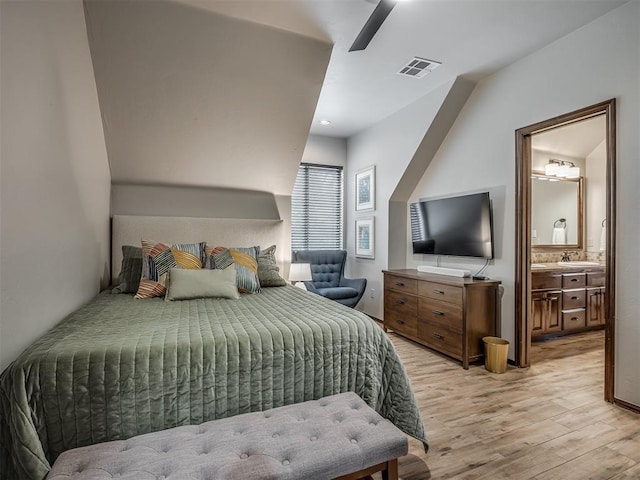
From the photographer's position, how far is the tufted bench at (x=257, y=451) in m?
1.07

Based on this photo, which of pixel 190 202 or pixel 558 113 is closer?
pixel 558 113

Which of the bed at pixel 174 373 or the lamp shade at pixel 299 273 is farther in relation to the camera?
the lamp shade at pixel 299 273

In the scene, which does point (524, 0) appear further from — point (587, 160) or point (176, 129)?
point (587, 160)

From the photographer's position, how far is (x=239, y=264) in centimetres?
294

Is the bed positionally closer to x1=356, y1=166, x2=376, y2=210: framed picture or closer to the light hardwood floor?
the light hardwood floor

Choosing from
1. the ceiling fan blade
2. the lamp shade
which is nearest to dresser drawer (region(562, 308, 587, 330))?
the lamp shade

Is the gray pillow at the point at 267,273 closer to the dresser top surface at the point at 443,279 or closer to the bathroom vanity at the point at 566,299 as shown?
the dresser top surface at the point at 443,279

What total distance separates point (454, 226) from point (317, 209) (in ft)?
7.28

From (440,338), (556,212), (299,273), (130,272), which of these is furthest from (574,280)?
(130,272)

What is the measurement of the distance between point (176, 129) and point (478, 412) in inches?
128

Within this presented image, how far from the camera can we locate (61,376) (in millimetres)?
1271

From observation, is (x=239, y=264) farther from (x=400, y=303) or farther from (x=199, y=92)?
(x=400, y=303)

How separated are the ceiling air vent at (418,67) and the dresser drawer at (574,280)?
266 centimetres

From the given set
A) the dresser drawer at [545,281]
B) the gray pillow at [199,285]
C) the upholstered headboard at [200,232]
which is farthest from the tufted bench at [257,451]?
the dresser drawer at [545,281]
